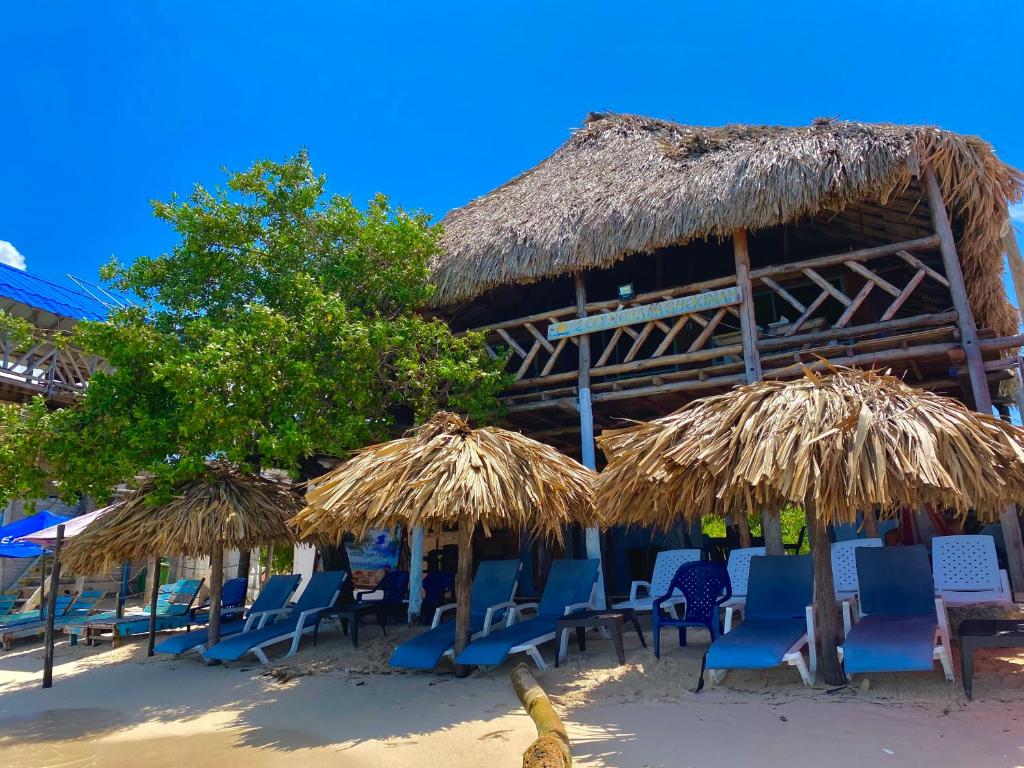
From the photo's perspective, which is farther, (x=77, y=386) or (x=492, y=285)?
(x=77, y=386)

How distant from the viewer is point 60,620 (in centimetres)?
1023

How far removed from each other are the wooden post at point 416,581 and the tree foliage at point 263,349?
4.91 ft

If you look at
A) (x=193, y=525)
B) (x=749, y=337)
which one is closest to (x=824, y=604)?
(x=749, y=337)

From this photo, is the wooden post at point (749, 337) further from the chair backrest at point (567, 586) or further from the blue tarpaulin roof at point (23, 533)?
the blue tarpaulin roof at point (23, 533)

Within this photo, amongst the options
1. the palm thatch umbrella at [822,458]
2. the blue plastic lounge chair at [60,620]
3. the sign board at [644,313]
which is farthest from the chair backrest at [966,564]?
the blue plastic lounge chair at [60,620]

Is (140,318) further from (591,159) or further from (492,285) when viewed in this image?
(591,159)

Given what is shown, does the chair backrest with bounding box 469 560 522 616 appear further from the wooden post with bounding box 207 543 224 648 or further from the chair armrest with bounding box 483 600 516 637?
the wooden post with bounding box 207 543 224 648

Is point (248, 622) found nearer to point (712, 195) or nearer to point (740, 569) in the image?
point (740, 569)

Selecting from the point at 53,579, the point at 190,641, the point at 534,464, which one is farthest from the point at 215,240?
the point at 534,464

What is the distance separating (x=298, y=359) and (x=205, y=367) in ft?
3.07

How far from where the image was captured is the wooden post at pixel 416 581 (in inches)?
337

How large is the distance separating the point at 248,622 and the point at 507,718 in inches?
179

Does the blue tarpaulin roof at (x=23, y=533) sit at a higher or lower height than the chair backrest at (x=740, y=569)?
higher

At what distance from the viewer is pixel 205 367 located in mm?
6926
